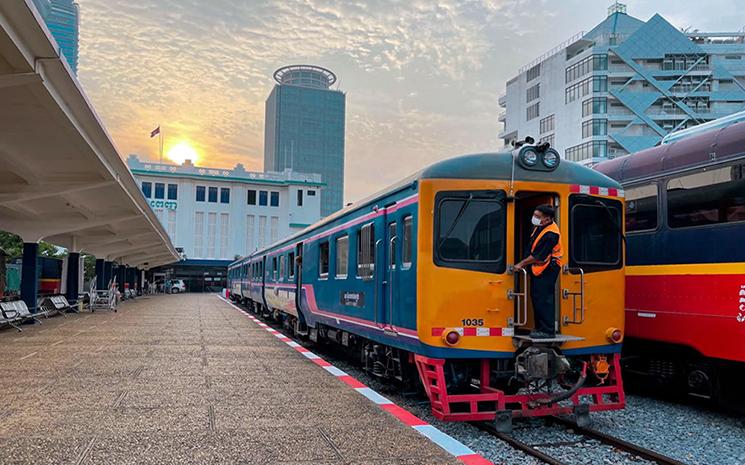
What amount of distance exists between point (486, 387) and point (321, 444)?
5.90 ft

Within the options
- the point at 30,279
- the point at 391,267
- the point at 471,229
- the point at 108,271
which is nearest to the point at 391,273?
the point at 391,267

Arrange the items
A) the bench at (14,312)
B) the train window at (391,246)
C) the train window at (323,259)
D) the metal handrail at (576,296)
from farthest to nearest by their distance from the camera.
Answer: the bench at (14,312)
the train window at (323,259)
the train window at (391,246)
the metal handrail at (576,296)

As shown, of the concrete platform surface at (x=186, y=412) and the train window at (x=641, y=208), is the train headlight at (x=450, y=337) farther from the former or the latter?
the train window at (x=641, y=208)

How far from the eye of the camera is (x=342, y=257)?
32.0 ft

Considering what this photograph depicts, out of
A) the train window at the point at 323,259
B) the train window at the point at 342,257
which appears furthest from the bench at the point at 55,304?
the train window at the point at 342,257

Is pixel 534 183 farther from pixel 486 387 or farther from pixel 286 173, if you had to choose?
pixel 286 173

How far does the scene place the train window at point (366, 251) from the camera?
801cm

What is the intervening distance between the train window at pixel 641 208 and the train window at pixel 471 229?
284 centimetres

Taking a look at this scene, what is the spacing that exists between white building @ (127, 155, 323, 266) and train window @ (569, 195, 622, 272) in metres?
63.4

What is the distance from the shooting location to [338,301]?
9758 millimetres

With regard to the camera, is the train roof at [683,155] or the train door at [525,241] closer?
the train door at [525,241]

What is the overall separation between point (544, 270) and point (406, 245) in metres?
1.46

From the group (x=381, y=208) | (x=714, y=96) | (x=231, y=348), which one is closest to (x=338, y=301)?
(x=381, y=208)

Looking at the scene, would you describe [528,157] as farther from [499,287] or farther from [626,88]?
[626,88]
